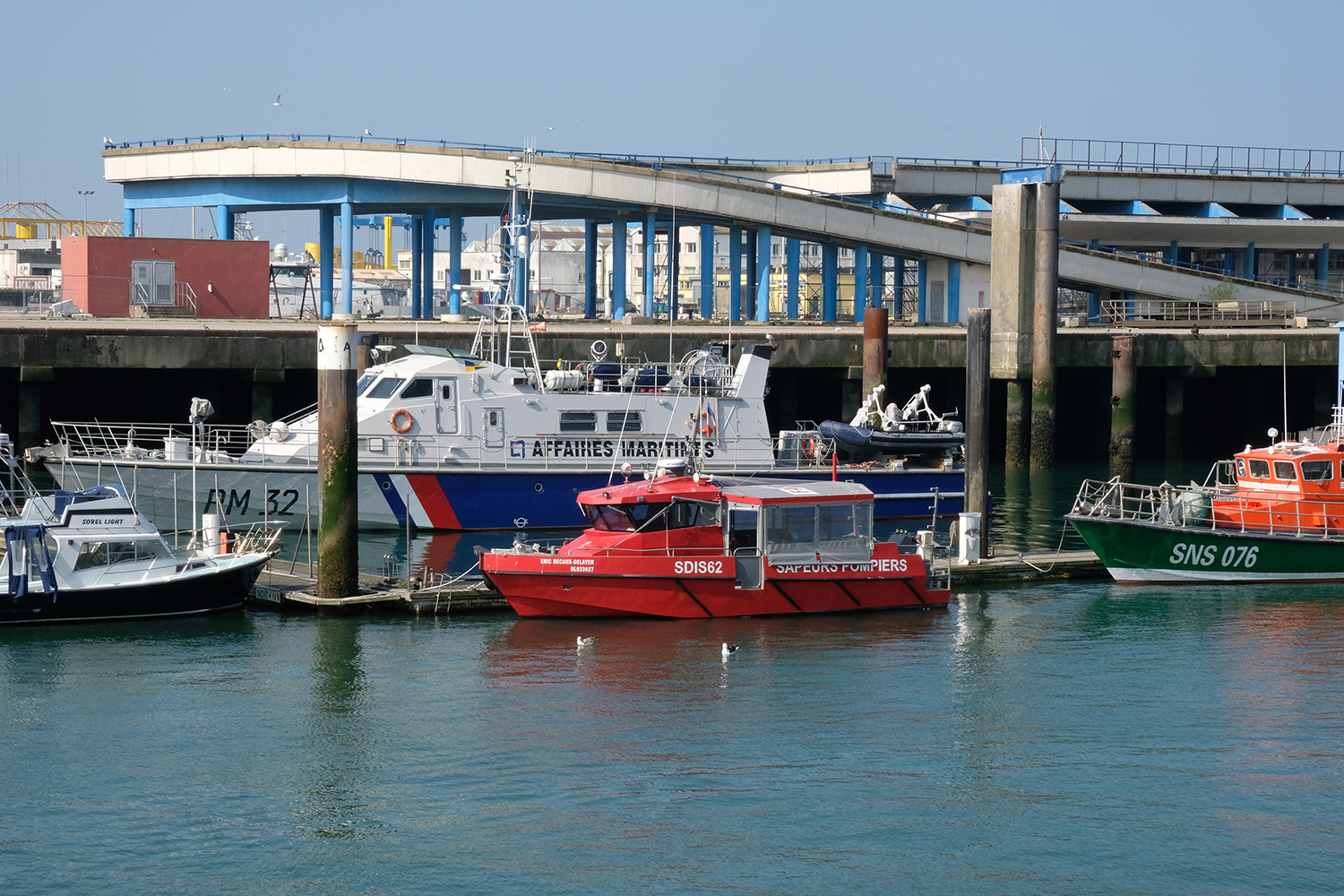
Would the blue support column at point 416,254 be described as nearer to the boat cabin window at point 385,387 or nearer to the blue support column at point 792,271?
the blue support column at point 792,271

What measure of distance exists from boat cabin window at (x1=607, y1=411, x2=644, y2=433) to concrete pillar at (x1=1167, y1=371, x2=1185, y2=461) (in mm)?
18232

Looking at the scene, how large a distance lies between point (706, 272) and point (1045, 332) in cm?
1526

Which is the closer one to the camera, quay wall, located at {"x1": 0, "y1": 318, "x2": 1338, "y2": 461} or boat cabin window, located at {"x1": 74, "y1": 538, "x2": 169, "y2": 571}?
boat cabin window, located at {"x1": 74, "y1": 538, "x2": 169, "y2": 571}

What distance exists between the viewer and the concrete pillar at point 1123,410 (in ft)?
116

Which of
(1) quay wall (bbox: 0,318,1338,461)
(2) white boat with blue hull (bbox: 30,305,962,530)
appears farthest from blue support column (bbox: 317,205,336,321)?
(2) white boat with blue hull (bbox: 30,305,962,530)

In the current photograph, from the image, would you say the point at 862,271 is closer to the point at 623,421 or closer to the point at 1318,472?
the point at 623,421

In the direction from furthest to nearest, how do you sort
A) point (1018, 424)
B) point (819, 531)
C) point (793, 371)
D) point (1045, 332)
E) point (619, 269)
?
point (619, 269) → point (793, 371) → point (1045, 332) → point (1018, 424) → point (819, 531)

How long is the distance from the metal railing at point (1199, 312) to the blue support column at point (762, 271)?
1092 cm

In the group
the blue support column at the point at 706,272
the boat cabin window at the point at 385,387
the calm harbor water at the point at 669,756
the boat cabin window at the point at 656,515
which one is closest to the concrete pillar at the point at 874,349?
the boat cabin window at the point at 385,387

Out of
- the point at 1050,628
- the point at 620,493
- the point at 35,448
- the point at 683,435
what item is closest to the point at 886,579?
the point at 1050,628

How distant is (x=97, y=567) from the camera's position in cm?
2083

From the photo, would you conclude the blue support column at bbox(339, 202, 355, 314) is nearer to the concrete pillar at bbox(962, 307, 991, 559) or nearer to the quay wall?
the quay wall

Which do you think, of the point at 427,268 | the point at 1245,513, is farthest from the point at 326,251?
the point at 1245,513

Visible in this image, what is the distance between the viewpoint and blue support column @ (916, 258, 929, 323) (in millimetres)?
51375
